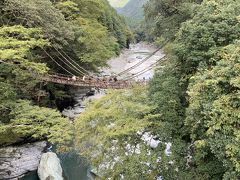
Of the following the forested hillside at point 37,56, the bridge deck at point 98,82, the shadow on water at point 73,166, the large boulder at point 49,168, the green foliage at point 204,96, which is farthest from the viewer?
the bridge deck at point 98,82

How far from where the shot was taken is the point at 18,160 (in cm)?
1038

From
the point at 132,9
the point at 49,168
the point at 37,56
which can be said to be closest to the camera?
the point at 49,168

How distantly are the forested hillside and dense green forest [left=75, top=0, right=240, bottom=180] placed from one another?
1.83m

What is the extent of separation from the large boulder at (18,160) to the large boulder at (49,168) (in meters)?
0.42

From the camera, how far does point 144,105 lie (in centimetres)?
700

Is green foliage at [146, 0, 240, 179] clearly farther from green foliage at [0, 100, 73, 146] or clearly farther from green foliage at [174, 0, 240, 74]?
green foliage at [0, 100, 73, 146]

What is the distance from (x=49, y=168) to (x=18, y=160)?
129 cm

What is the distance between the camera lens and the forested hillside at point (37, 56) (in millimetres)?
8719

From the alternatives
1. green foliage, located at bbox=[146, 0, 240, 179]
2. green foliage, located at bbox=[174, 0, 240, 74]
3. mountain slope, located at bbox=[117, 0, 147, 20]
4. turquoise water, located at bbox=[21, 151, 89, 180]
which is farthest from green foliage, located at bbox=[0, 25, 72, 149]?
mountain slope, located at bbox=[117, 0, 147, 20]

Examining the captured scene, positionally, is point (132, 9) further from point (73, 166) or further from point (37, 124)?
point (37, 124)

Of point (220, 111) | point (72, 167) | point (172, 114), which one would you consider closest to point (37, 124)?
point (72, 167)

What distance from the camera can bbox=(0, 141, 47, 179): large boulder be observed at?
9.86 m

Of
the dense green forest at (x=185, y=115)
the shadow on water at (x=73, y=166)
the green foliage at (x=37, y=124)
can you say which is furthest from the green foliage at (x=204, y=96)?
the shadow on water at (x=73, y=166)

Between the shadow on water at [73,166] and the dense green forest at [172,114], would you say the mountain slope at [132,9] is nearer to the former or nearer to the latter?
the shadow on water at [73,166]
